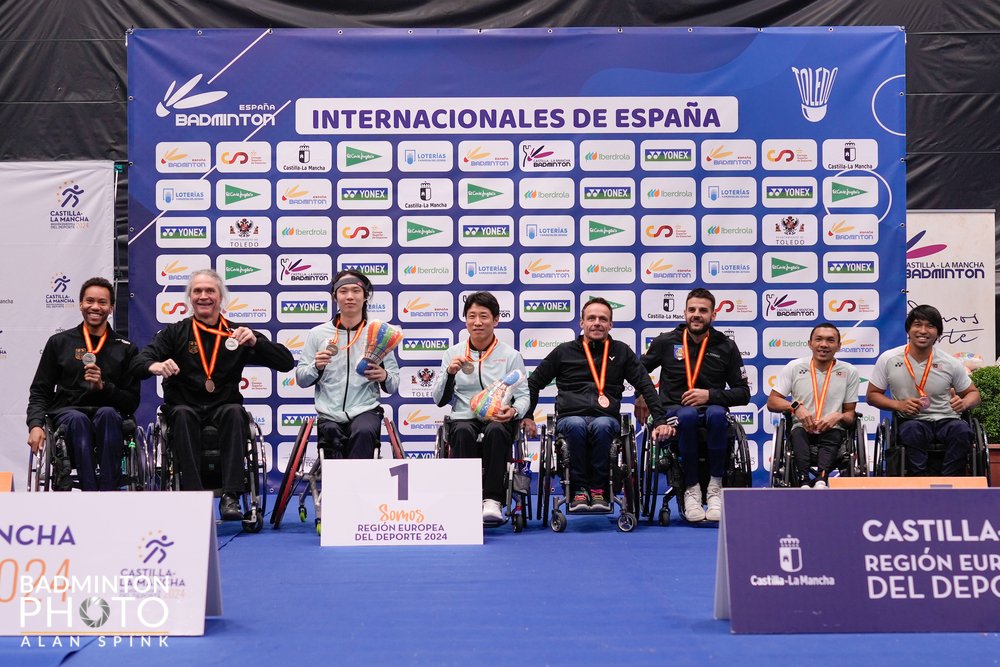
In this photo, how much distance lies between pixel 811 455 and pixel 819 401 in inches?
12.5

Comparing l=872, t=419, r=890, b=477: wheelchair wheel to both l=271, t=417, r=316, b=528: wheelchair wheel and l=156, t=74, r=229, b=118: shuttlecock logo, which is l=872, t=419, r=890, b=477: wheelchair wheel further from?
l=156, t=74, r=229, b=118: shuttlecock logo

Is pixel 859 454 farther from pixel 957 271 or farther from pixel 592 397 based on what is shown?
pixel 957 271

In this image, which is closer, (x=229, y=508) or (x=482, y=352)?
(x=229, y=508)

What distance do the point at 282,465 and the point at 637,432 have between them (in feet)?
7.41

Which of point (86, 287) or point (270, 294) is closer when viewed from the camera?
point (86, 287)

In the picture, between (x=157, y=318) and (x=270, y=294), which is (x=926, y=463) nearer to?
(x=270, y=294)

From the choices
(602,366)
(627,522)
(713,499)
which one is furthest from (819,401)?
(627,522)

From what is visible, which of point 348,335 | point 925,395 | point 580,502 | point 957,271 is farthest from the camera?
point 957,271

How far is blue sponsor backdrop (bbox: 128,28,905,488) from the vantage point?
20.5 feet

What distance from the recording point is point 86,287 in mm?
4891

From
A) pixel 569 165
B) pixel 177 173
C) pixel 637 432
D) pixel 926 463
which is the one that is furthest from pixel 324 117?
pixel 926 463

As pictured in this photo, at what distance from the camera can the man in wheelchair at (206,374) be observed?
4.54 metres

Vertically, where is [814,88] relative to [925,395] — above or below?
above

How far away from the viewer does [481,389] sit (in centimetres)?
489
